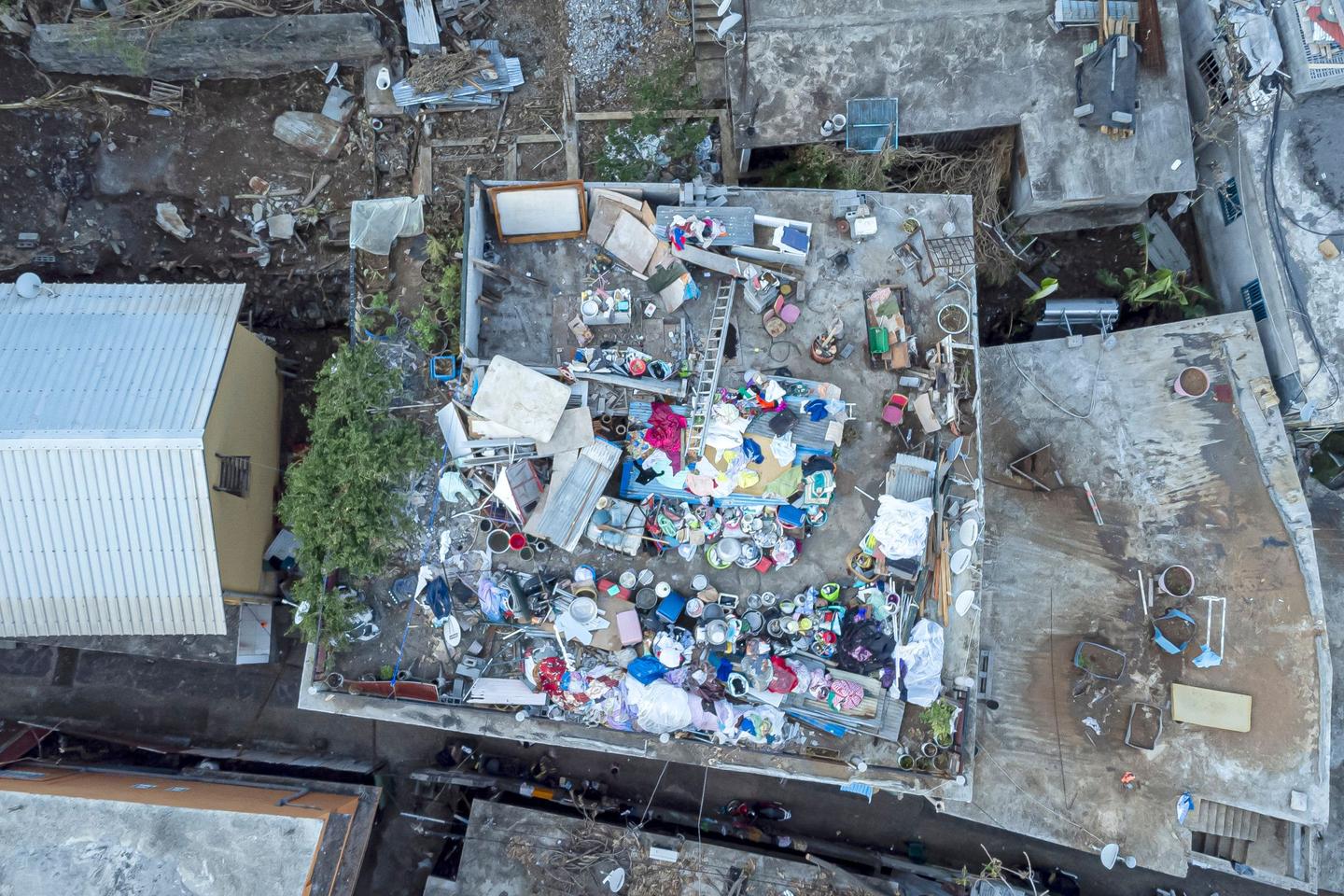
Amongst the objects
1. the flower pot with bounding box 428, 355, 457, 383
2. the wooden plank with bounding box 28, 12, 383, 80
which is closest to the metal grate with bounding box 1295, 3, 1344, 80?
the flower pot with bounding box 428, 355, 457, 383

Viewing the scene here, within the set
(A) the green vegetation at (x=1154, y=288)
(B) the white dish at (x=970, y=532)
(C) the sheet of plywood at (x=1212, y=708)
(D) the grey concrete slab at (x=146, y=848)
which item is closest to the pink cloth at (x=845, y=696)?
(B) the white dish at (x=970, y=532)

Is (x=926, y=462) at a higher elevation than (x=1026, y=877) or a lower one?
higher

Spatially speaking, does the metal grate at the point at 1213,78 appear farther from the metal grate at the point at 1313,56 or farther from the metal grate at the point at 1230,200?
the metal grate at the point at 1230,200

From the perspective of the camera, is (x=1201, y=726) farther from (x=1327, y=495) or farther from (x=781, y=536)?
(x=781, y=536)

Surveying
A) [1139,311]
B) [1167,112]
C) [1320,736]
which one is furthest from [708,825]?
[1167,112]

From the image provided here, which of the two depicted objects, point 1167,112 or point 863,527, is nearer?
point 863,527
